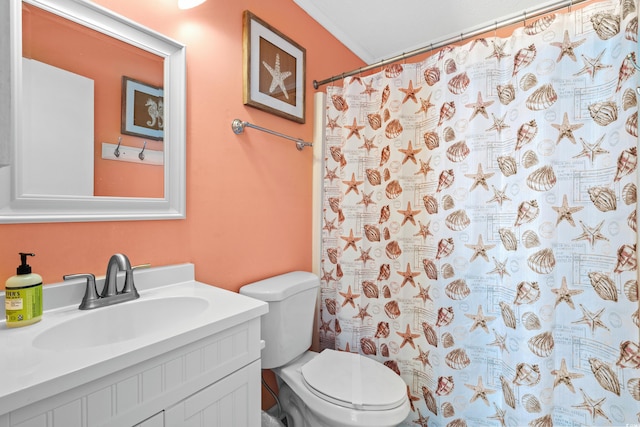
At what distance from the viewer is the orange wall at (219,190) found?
3.06 ft

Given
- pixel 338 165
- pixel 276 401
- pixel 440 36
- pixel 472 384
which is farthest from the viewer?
pixel 440 36

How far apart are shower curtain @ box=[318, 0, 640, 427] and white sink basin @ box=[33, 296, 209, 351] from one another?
0.96 metres

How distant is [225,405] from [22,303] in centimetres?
60

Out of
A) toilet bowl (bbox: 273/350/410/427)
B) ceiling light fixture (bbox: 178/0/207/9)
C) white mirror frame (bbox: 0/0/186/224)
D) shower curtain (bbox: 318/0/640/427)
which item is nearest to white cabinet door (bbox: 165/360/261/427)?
toilet bowl (bbox: 273/350/410/427)

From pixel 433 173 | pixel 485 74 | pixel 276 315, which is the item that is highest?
pixel 485 74

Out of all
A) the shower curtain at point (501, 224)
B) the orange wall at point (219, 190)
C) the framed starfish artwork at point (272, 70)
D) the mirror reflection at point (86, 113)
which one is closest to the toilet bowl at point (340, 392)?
the shower curtain at point (501, 224)

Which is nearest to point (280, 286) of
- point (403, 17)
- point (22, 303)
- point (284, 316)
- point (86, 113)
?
point (284, 316)

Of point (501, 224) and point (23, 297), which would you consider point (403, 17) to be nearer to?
point (501, 224)

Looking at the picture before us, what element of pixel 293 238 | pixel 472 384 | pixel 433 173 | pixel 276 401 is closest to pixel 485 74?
pixel 433 173

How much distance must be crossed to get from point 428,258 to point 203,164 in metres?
1.18

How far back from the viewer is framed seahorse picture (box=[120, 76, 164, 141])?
104cm

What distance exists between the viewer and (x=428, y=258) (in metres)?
1.48

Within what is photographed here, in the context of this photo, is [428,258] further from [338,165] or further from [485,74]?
[485,74]

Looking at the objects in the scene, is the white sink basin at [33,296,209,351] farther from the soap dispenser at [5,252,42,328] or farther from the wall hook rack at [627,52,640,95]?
the wall hook rack at [627,52,640,95]
